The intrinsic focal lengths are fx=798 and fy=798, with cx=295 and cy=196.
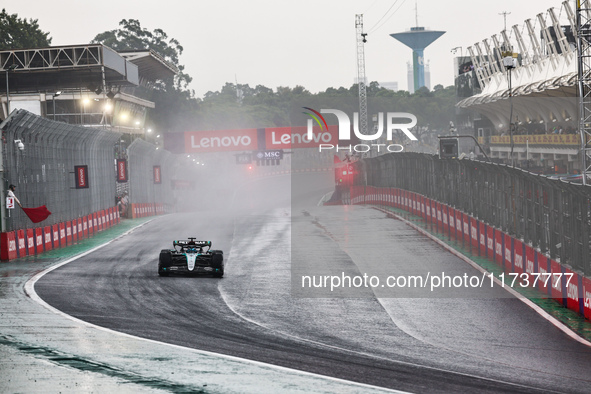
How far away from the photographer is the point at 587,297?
14570 mm

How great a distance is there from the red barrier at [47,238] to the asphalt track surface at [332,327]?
4122 millimetres

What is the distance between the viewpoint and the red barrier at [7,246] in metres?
23.1

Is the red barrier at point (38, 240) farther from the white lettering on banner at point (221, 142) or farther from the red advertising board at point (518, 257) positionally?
the white lettering on banner at point (221, 142)

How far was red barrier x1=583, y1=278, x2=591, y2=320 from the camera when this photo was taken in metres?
14.4

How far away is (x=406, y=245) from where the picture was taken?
2572cm

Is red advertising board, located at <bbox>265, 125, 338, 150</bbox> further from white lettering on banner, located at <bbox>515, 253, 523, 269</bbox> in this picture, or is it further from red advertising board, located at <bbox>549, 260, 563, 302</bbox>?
red advertising board, located at <bbox>549, 260, 563, 302</bbox>

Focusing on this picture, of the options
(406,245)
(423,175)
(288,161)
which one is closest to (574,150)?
(423,175)

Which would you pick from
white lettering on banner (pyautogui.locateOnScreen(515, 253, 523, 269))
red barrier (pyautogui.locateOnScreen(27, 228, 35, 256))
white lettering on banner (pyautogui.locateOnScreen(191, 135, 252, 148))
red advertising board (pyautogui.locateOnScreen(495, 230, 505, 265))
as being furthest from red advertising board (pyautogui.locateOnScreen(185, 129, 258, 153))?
white lettering on banner (pyautogui.locateOnScreen(515, 253, 523, 269))

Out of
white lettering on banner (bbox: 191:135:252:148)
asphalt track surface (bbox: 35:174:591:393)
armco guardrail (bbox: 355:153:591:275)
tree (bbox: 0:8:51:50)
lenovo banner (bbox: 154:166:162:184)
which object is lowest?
asphalt track surface (bbox: 35:174:591:393)

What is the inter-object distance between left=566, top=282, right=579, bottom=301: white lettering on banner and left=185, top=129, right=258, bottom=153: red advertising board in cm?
7304

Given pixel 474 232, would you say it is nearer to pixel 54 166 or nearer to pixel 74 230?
pixel 74 230

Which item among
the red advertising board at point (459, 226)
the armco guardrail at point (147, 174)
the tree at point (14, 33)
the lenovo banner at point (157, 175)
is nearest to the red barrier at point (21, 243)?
the red advertising board at point (459, 226)

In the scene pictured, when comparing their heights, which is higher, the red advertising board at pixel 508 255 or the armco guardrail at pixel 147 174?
the armco guardrail at pixel 147 174

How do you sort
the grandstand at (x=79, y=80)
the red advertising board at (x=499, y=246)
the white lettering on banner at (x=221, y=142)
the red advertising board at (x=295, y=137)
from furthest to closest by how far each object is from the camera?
the white lettering on banner at (x=221, y=142) → the red advertising board at (x=295, y=137) → the grandstand at (x=79, y=80) → the red advertising board at (x=499, y=246)
